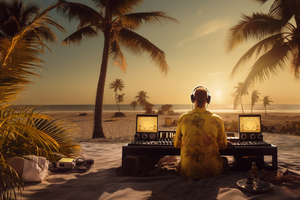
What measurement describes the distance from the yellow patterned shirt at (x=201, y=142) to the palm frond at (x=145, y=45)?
23.2 feet

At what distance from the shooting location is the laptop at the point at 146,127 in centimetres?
354

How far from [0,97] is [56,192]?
150 cm

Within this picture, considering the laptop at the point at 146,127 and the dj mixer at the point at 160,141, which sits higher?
the laptop at the point at 146,127

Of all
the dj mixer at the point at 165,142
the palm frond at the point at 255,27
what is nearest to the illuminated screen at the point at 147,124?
the dj mixer at the point at 165,142

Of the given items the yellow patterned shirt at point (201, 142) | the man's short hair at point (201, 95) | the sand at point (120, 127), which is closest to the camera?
the yellow patterned shirt at point (201, 142)

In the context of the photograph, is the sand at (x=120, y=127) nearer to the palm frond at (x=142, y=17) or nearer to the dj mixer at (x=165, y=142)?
the dj mixer at (x=165, y=142)

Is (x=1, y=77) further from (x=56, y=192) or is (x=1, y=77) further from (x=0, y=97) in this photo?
(x=56, y=192)

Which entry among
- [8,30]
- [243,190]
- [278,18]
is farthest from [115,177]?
[8,30]

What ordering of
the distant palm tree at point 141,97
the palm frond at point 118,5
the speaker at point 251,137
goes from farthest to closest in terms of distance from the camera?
1. the distant palm tree at point 141,97
2. the palm frond at point 118,5
3. the speaker at point 251,137

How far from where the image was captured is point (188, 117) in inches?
107

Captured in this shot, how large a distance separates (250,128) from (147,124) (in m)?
1.95

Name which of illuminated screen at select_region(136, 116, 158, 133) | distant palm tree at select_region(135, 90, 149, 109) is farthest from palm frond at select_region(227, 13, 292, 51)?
distant palm tree at select_region(135, 90, 149, 109)

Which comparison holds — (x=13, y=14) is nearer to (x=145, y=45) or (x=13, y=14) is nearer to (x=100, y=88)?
(x=100, y=88)

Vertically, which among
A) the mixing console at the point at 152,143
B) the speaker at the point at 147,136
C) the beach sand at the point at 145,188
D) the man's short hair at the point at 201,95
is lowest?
the beach sand at the point at 145,188
